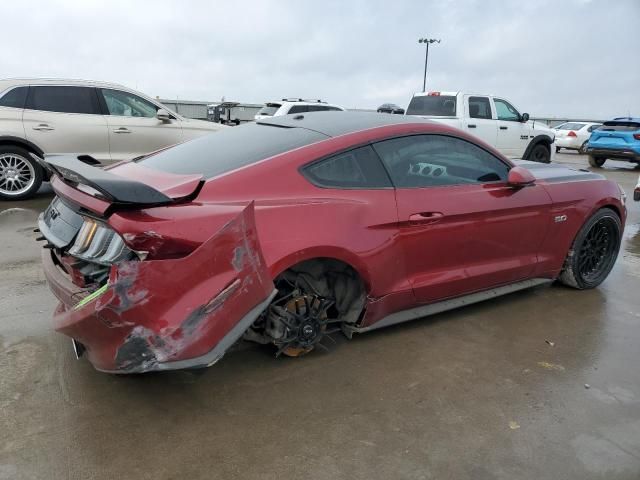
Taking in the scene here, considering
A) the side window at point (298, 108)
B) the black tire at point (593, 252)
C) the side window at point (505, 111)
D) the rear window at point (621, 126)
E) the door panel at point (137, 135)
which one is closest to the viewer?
the black tire at point (593, 252)

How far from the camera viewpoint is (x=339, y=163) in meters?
3.07

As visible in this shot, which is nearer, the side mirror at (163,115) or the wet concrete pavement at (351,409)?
the wet concrete pavement at (351,409)

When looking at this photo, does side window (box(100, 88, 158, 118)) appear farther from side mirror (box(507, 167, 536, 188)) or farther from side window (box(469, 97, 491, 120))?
side window (box(469, 97, 491, 120))

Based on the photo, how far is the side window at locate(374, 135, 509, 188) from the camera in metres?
3.28

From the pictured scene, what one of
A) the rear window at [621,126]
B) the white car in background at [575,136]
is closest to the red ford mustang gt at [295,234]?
the rear window at [621,126]

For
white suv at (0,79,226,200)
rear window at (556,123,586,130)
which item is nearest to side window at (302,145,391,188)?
white suv at (0,79,226,200)

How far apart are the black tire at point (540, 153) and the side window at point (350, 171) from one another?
34.6 ft

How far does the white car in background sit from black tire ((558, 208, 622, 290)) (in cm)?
2018

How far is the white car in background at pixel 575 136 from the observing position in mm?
22359

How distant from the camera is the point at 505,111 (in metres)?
12.0

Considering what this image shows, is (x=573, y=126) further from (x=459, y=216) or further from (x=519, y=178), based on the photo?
(x=459, y=216)

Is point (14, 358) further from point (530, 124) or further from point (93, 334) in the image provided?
point (530, 124)

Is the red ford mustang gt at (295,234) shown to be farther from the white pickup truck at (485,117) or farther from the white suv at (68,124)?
the white pickup truck at (485,117)

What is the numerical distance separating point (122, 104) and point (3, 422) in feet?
21.2
